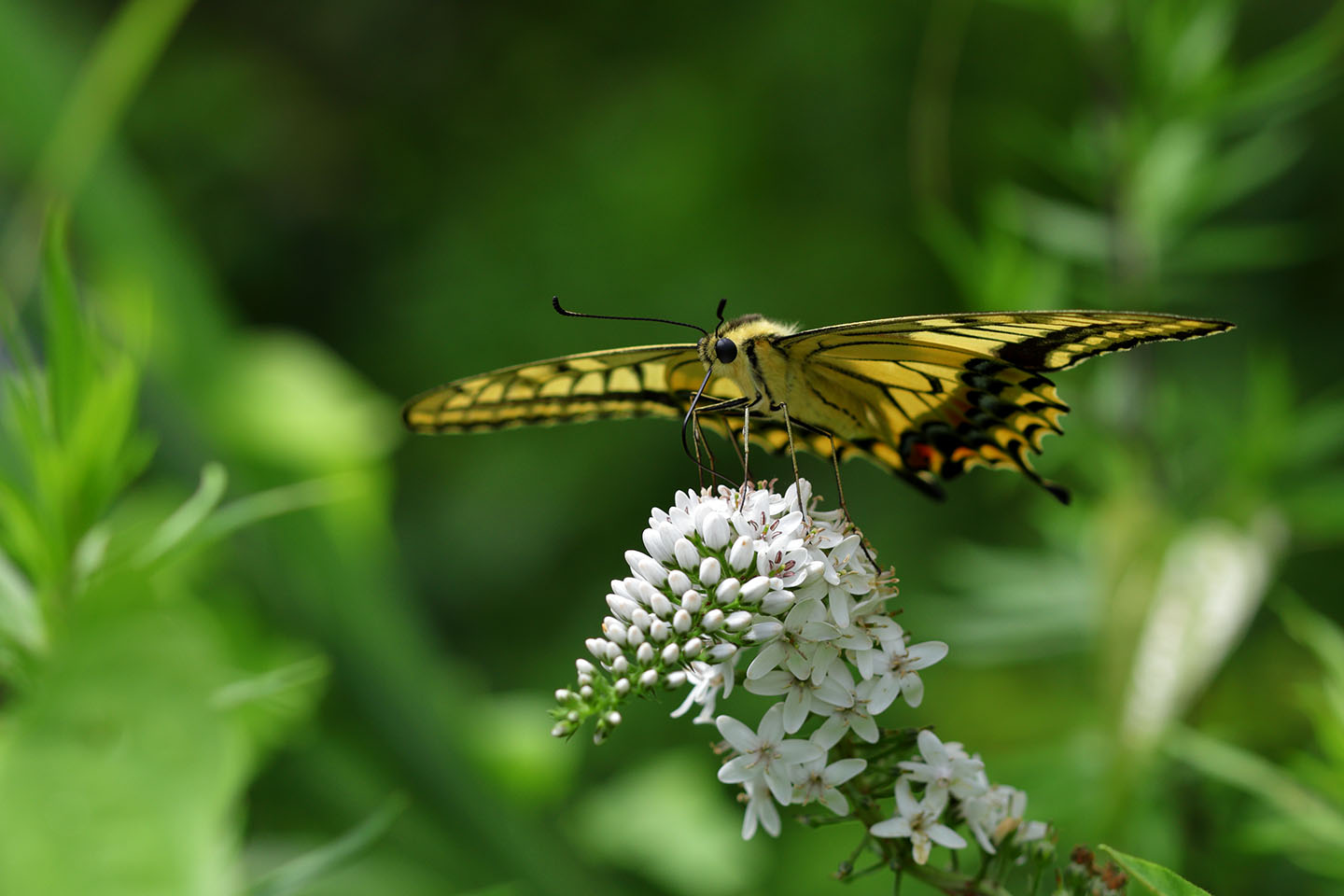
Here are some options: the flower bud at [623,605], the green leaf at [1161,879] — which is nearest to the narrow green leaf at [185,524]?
the flower bud at [623,605]

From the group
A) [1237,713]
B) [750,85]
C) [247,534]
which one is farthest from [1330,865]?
[750,85]

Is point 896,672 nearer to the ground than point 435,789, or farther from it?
farther from it

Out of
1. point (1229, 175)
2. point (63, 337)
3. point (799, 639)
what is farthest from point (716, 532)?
point (1229, 175)

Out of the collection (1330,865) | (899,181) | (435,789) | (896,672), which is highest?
(899,181)

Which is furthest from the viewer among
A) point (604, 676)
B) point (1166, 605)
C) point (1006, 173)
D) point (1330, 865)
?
point (1006, 173)

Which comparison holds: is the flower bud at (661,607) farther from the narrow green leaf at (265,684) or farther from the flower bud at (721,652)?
the narrow green leaf at (265,684)

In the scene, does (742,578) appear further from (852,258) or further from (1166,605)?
(852,258)
